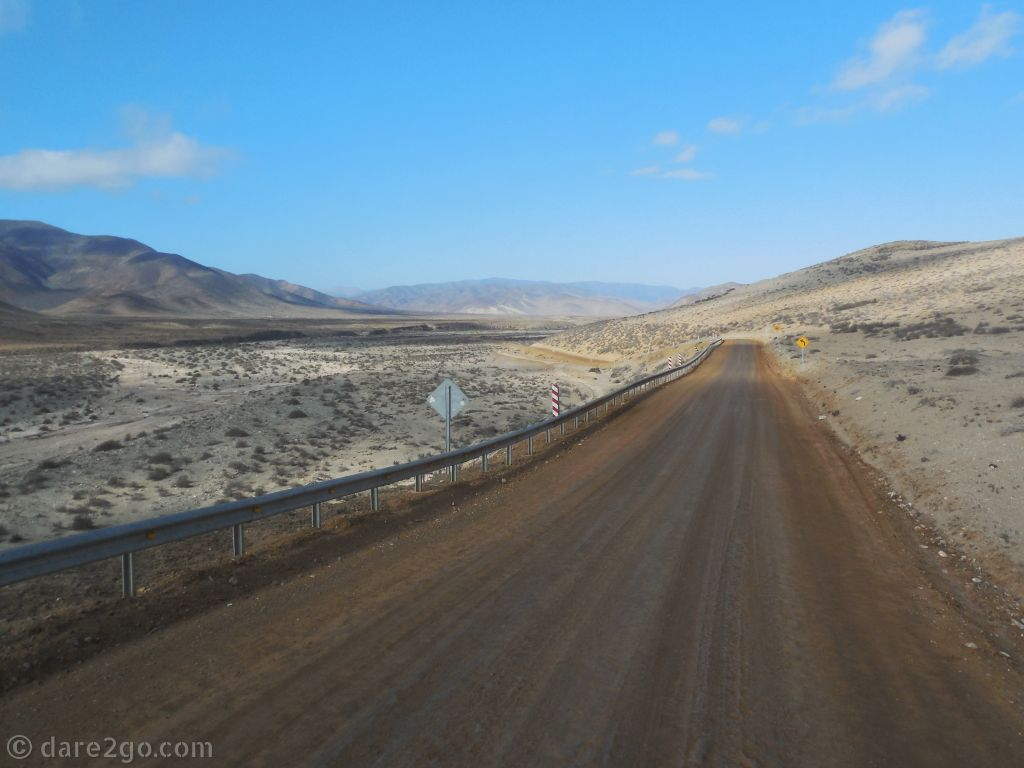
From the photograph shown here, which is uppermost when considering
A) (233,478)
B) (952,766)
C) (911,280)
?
(911,280)

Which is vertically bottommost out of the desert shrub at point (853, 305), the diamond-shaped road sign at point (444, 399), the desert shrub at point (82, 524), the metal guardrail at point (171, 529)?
the desert shrub at point (82, 524)

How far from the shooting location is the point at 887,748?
4.28 m

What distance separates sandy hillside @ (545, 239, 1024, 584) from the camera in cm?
1066


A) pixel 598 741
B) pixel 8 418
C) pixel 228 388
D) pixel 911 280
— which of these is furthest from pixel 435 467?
pixel 911 280

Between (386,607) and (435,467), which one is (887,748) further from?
(435,467)

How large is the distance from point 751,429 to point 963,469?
20.5 ft

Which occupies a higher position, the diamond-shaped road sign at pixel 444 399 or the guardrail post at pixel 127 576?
the diamond-shaped road sign at pixel 444 399

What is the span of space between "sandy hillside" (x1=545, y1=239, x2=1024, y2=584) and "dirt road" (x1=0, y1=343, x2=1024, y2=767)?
9.45 ft

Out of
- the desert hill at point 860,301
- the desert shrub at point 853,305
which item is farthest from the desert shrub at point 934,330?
the desert shrub at point 853,305

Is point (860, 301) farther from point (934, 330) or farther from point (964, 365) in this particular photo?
point (964, 365)

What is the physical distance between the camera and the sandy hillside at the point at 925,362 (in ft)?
35.0

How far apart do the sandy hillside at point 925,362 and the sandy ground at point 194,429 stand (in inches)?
503

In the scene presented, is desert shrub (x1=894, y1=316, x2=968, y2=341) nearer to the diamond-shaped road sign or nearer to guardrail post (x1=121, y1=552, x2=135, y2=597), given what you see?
the diamond-shaped road sign

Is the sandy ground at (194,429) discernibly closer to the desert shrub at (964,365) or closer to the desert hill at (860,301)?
the desert shrub at (964,365)
